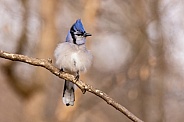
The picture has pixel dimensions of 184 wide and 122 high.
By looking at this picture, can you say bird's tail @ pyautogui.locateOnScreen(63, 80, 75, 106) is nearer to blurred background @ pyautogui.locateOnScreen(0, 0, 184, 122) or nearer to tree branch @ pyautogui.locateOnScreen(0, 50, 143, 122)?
tree branch @ pyautogui.locateOnScreen(0, 50, 143, 122)

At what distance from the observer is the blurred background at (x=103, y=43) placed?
411cm

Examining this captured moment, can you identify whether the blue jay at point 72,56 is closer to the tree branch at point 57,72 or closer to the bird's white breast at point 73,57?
the bird's white breast at point 73,57

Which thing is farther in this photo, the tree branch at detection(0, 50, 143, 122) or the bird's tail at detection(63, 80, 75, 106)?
the bird's tail at detection(63, 80, 75, 106)

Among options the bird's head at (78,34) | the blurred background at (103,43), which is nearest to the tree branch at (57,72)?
the bird's head at (78,34)

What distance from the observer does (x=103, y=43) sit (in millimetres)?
5051

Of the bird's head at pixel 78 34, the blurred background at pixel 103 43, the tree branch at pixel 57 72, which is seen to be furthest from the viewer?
the blurred background at pixel 103 43

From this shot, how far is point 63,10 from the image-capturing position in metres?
4.71

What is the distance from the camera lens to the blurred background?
13.5ft

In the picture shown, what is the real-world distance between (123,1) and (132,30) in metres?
0.34

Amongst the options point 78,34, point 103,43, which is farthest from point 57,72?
point 103,43

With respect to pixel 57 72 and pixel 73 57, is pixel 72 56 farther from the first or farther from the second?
pixel 57 72

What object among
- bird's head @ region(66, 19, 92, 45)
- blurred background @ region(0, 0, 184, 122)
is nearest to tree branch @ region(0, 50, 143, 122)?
bird's head @ region(66, 19, 92, 45)

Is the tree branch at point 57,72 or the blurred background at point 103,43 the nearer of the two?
the tree branch at point 57,72

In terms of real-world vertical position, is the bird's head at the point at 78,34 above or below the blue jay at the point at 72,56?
above
